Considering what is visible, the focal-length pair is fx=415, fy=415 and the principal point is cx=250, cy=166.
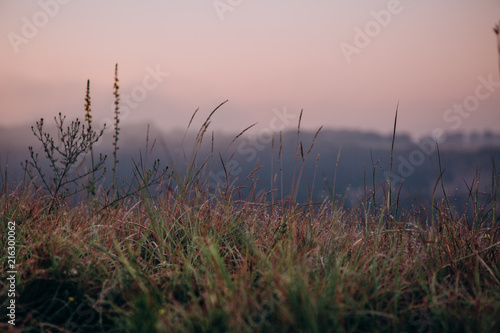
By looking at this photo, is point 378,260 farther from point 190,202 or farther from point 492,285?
point 190,202

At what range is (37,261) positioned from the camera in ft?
8.33

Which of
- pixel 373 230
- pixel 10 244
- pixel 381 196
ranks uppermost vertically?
pixel 381 196

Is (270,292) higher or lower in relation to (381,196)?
lower

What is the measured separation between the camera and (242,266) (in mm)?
2395

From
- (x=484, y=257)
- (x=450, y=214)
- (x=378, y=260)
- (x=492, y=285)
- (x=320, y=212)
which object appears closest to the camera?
(x=492, y=285)

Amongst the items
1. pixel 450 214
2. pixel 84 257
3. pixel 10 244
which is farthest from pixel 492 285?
pixel 10 244

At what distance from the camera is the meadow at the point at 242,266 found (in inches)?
79.3

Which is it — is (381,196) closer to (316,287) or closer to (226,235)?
(226,235)

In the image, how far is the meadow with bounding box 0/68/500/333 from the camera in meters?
2.01

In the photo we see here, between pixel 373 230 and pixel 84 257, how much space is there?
215 centimetres

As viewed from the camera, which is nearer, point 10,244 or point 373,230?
point 10,244

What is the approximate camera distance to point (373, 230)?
131 inches

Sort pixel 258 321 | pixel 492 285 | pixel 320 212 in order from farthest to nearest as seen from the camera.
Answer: pixel 320 212, pixel 492 285, pixel 258 321

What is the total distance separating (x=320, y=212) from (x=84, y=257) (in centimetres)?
194
